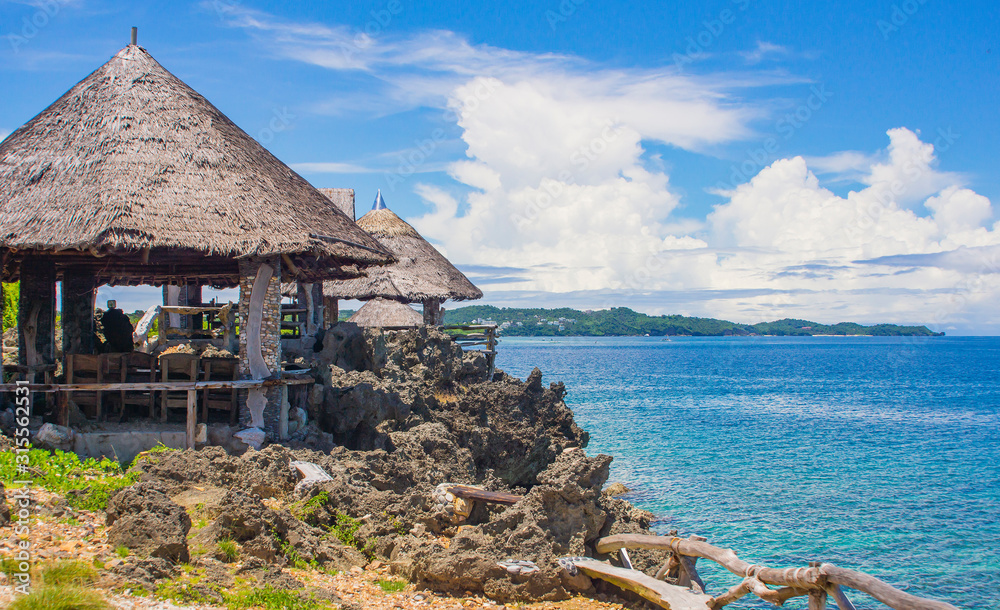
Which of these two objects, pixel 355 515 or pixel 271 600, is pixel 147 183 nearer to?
pixel 355 515

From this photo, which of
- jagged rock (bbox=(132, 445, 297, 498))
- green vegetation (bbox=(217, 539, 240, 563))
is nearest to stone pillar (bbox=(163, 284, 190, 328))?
jagged rock (bbox=(132, 445, 297, 498))

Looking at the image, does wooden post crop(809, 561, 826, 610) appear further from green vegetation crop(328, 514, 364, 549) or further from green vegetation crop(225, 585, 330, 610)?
green vegetation crop(328, 514, 364, 549)

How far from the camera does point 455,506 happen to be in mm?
9742

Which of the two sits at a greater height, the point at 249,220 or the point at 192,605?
the point at 249,220

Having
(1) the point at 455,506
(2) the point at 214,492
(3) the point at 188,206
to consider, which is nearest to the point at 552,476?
(1) the point at 455,506

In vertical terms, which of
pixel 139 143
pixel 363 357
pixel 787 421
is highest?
pixel 139 143

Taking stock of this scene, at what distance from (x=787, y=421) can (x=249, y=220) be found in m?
30.8

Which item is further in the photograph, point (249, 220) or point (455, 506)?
point (249, 220)

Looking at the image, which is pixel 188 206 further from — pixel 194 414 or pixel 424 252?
pixel 424 252

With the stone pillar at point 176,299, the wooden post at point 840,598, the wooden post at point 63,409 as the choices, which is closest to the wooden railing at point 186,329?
the stone pillar at point 176,299

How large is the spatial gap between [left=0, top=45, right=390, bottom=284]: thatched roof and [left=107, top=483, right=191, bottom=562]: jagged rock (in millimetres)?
4801

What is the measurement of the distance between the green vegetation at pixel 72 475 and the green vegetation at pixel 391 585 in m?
3.34

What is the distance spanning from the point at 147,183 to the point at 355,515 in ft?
22.8

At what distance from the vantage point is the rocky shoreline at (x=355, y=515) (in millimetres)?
7156
